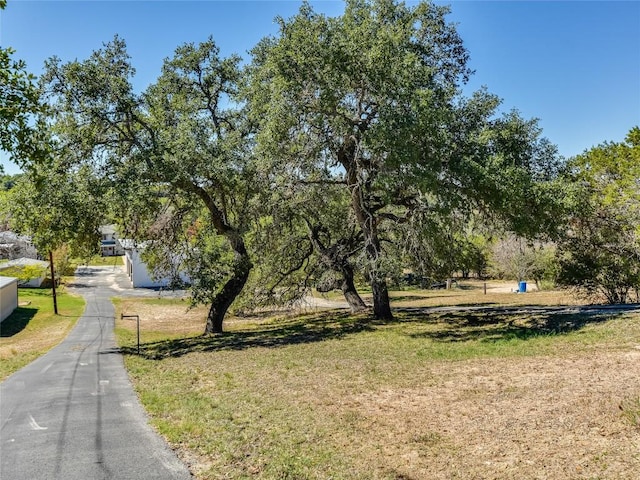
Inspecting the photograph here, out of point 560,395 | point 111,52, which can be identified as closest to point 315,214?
point 111,52

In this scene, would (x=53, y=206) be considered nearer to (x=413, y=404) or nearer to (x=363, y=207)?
(x=363, y=207)

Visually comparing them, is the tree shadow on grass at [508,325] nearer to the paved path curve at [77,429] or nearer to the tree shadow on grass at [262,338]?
the tree shadow on grass at [262,338]

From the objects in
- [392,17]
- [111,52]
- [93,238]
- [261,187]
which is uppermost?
[392,17]

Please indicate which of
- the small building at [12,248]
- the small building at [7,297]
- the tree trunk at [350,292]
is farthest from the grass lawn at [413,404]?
the small building at [12,248]

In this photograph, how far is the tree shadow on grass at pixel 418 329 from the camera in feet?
49.5

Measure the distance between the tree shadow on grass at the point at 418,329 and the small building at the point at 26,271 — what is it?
3126 cm

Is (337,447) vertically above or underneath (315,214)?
underneath

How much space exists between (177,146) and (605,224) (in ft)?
52.1

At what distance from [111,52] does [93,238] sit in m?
6.13

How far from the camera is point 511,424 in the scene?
6613mm

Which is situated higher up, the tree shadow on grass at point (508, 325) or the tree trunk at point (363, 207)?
the tree trunk at point (363, 207)

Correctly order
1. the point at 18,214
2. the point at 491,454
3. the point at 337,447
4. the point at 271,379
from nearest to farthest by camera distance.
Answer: the point at 491,454 < the point at 337,447 < the point at 271,379 < the point at 18,214

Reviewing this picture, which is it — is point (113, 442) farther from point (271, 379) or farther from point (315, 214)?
point (315, 214)

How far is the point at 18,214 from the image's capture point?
14812mm
